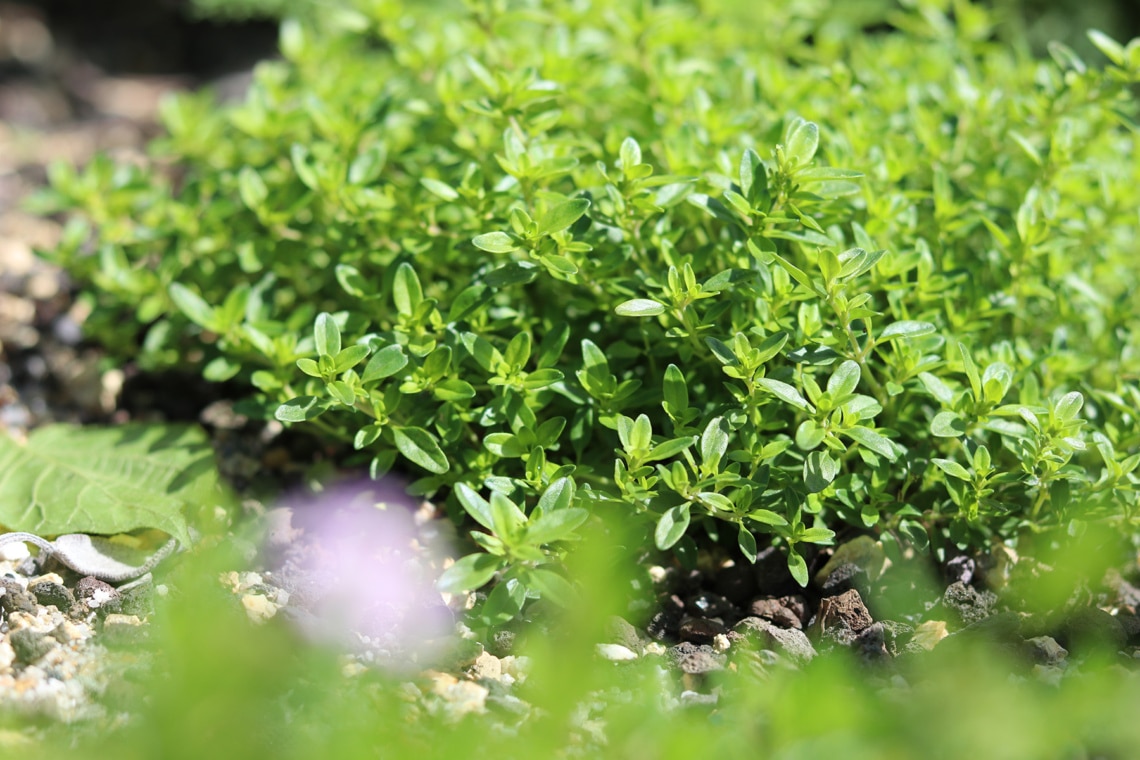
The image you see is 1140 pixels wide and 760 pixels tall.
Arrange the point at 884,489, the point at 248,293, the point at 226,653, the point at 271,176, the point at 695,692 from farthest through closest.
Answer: the point at 271,176 → the point at 248,293 → the point at 884,489 → the point at 695,692 → the point at 226,653

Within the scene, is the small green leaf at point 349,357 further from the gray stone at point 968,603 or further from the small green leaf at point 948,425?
the gray stone at point 968,603

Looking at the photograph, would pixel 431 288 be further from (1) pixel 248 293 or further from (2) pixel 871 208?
(2) pixel 871 208

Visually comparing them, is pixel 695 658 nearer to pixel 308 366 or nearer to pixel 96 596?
pixel 308 366

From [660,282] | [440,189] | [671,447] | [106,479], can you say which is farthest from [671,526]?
[106,479]

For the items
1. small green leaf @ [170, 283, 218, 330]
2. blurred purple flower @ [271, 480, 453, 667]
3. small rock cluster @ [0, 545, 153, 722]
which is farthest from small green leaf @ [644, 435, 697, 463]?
small green leaf @ [170, 283, 218, 330]

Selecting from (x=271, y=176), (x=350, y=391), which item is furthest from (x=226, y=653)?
(x=271, y=176)

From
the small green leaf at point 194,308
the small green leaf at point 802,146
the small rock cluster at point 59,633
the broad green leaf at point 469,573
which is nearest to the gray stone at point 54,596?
the small rock cluster at point 59,633
